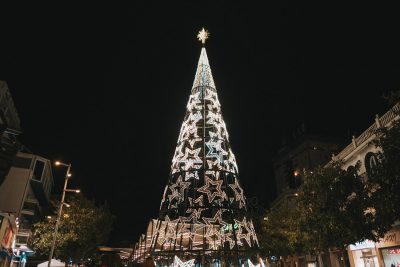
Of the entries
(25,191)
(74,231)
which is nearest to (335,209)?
(74,231)

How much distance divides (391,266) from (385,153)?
11.8 metres

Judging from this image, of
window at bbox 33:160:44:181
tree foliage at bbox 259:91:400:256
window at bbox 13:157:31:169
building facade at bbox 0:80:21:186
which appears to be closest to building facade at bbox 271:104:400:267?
tree foliage at bbox 259:91:400:256

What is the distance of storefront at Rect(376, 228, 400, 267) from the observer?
22.3 metres

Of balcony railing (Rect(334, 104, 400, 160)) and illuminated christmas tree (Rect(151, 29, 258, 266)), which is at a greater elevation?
balcony railing (Rect(334, 104, 400, 160))

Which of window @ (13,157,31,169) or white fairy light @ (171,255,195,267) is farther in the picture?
window @ (13,157,31,169)

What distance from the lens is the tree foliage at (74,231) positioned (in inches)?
1171

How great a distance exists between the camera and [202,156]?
59.4ft

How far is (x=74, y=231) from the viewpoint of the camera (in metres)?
30.6

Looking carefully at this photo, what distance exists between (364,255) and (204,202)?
1654 centimetres

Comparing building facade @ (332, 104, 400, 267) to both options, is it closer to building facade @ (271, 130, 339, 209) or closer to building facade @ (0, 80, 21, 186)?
building facade @ (0, 80, 21, 186)

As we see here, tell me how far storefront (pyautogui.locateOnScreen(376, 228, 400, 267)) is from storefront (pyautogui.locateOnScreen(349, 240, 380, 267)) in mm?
721

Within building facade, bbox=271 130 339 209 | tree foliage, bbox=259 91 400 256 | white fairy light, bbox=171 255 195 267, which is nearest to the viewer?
white fairy light, bbox=171 255 195 267

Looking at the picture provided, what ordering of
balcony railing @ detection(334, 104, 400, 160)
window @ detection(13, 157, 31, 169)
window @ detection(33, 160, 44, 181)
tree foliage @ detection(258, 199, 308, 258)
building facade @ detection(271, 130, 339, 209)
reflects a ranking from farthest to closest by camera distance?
building facade @ detection(271, 130, 339, 209) → window @ detection(33, 160, 44, 181) → window @ detection(13, 157, 31, 169) → tree foliage @ detection(258, 199, 308, 258) → balcony railing @ detection(334, 104, 400, 160)

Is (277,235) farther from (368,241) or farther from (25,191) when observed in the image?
(25,191)
